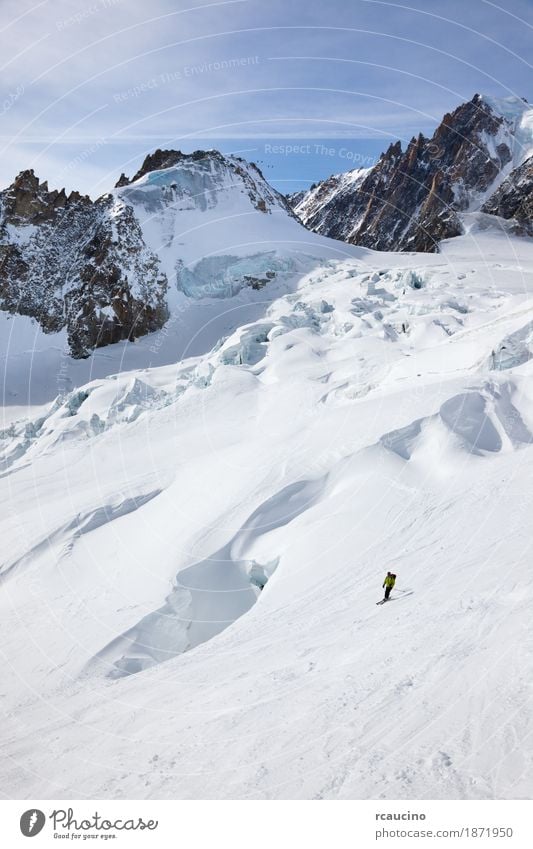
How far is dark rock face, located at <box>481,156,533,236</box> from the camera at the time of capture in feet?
317

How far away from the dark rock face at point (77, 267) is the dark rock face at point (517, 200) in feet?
221

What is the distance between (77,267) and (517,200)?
81572 mm

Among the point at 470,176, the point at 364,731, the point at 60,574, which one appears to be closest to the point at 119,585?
the point at 60,574

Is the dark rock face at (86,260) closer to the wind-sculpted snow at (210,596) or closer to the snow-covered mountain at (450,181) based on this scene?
the snow-covered mountain at (450,181)

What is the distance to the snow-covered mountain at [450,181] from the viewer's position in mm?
102062

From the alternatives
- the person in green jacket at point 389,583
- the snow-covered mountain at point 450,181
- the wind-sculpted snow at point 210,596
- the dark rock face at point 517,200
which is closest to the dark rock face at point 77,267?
the wind-sculpted snow at point 210,596

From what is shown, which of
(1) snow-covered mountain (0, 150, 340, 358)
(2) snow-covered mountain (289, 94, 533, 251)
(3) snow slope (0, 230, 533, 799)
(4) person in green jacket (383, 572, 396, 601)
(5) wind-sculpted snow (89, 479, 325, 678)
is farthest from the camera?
(2) snow-covered mountain (289, 94, 533, 251)

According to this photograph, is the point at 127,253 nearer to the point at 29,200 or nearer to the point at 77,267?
the point at 77,267

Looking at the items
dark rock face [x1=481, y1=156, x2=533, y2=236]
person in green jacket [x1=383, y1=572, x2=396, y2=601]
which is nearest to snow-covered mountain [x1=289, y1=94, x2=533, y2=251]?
dark rock face [x1=481, y1=156, x2=533, y2=236]

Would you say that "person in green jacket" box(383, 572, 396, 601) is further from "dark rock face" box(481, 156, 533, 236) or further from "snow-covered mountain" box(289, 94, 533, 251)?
"dark rock face" box(481, 156, 533, 236)

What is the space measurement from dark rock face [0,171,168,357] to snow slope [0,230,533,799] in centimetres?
2151

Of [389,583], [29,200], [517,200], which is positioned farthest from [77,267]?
[517,200]

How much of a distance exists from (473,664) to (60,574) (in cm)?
1821

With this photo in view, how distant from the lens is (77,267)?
67000 millimetres
